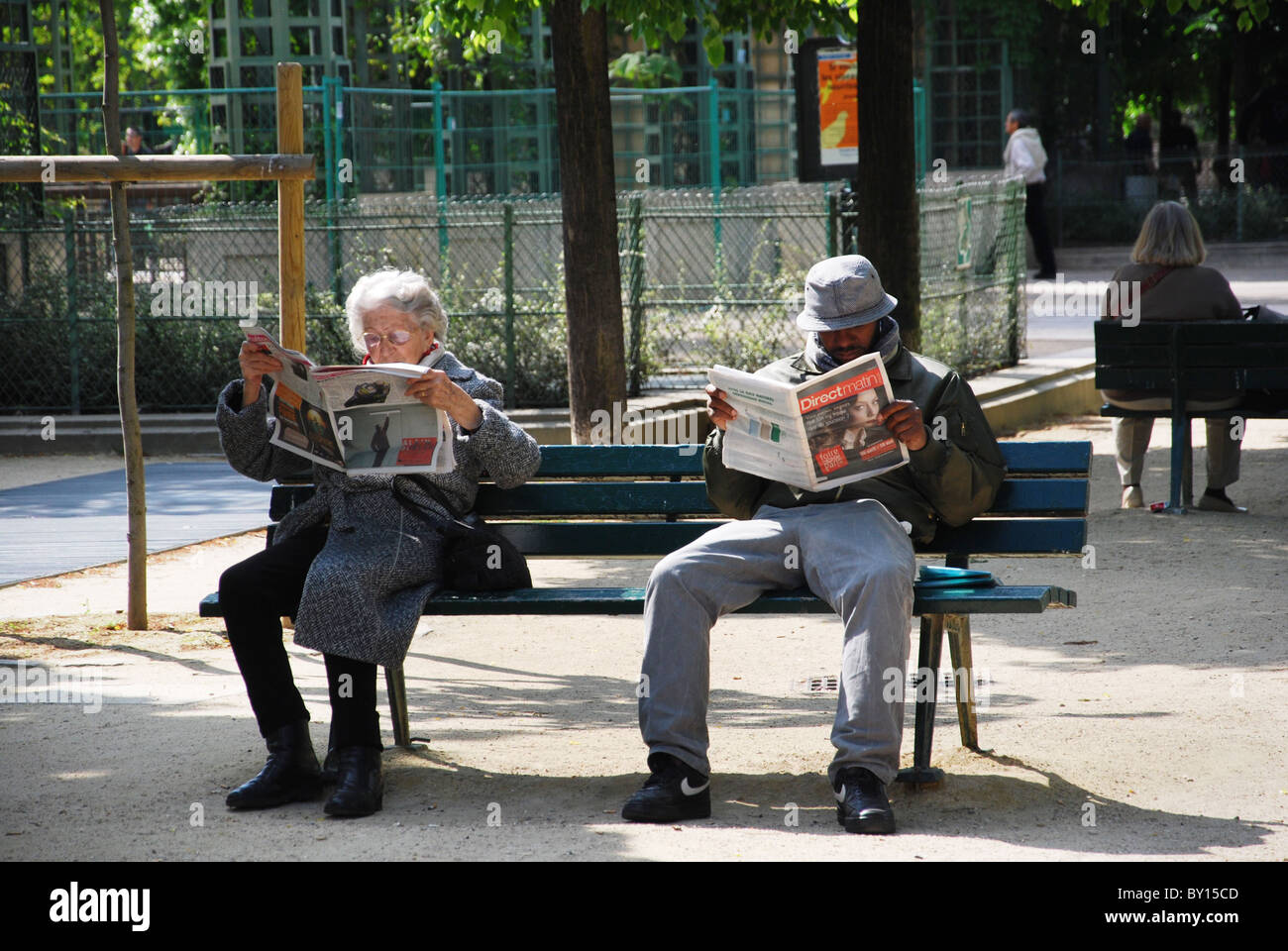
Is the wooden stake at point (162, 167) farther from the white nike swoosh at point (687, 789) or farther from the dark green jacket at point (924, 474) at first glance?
the white nike swoosh at point (687, 789)

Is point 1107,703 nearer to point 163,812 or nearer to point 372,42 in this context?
point 163,812

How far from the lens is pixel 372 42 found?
28.9 meters

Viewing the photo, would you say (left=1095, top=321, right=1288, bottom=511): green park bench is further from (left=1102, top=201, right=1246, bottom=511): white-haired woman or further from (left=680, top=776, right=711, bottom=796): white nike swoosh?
(left=680, top=776, right=711, bottom=796): white nike swoosh

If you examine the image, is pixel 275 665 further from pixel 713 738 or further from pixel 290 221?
pixel 290 221

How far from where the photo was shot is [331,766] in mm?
4406

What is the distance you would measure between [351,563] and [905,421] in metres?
1.49

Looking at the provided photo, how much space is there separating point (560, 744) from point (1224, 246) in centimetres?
2123

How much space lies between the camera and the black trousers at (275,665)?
4.32 metres

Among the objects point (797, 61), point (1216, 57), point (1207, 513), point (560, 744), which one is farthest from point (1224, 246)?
point (560, 744)

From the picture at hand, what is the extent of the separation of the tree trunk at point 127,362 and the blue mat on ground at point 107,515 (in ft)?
4.00

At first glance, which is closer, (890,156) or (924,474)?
(924,474)

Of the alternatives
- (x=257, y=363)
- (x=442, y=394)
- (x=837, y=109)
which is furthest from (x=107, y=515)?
(x=837, y=109)

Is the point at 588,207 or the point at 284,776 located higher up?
the point at 588,207

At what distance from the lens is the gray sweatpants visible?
407 centimetres
